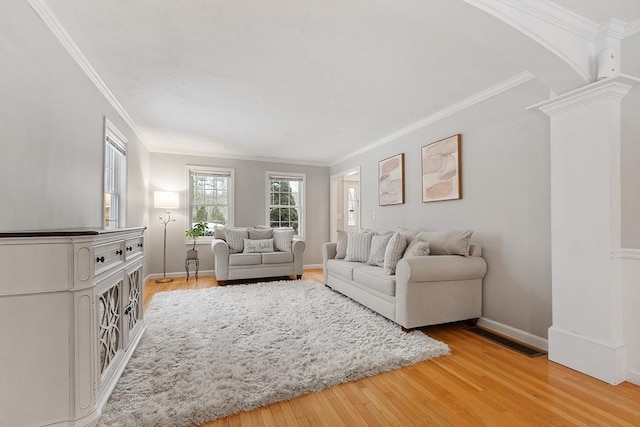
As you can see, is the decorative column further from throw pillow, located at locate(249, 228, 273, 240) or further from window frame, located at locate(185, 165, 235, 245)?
window frame, located at locate(185, 165, 235, 245)

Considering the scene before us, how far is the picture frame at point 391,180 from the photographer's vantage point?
14.5 ft

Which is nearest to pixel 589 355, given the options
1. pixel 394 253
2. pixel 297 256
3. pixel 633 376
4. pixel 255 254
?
pixel 633 376

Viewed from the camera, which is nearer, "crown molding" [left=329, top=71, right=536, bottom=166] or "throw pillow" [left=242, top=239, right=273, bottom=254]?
"crown molding" [left=329, top=71, right=536, bottom=166]

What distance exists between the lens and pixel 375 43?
2285 mm

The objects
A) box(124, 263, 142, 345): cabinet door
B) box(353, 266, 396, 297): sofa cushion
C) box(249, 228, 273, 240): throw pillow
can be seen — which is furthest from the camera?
box(249, 228, 273, 240): throw pillow

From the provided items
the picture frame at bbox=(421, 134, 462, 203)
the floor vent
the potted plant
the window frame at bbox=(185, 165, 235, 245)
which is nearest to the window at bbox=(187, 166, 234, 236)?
the window frame at bbox=(185, 165, 235, 245)

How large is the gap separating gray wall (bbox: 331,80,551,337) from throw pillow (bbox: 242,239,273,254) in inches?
115

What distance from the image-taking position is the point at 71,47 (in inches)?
91.7

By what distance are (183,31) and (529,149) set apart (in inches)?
120

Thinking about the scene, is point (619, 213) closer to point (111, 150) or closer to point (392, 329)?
point (392, 329)

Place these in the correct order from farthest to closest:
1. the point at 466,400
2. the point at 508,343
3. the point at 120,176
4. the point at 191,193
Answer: the point at 191,193
the point at 120,176
the point at 508,343
the point at 466,400

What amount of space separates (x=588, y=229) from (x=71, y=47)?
13.7ft

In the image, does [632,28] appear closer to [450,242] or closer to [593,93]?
[593,93]

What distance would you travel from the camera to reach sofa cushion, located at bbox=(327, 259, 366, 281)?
12.5ft
